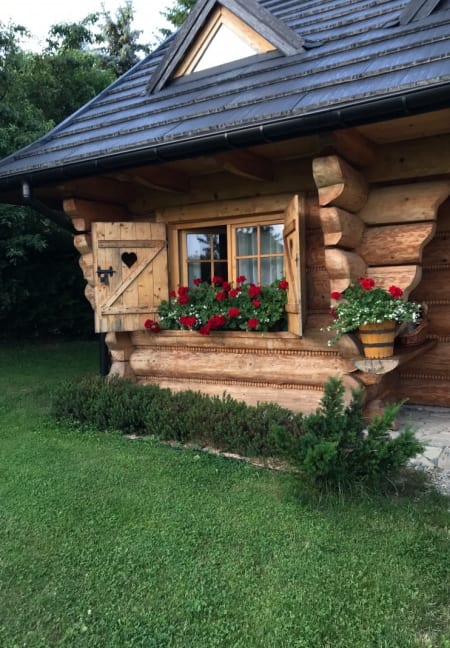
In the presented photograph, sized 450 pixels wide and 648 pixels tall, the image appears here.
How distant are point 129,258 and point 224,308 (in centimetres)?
139

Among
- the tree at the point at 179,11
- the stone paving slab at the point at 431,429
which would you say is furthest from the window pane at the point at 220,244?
the tree at the point at 179,11

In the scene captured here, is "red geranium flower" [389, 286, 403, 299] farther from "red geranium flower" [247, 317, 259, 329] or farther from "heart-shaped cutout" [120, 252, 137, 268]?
"heart-shaped cutout" [120, 252, 137, 268]

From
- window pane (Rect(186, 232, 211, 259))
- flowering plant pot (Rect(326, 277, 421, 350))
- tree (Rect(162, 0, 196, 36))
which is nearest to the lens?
flowering plant pot (Rect(326, 277, 421, 350))

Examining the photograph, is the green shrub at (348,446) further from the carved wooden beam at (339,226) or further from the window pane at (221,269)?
the window pane at (221,269)

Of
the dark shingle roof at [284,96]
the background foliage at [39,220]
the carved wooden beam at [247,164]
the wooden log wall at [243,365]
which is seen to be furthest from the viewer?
the background foliage at [39,220]

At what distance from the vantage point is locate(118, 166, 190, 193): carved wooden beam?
506 centimetres

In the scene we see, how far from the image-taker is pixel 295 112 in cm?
374

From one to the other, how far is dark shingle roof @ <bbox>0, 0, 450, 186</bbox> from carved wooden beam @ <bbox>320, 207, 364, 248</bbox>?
0.72m

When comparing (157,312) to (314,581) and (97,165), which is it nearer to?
(97,165)

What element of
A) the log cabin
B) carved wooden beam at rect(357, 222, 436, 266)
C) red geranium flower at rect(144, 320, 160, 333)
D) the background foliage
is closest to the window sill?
the log cabin

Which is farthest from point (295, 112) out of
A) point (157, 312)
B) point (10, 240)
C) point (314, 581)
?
point (10, 240)

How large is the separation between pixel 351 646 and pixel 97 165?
14.2 ft

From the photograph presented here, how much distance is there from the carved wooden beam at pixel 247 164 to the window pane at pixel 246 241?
639 mm

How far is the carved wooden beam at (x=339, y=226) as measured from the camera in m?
4.12
